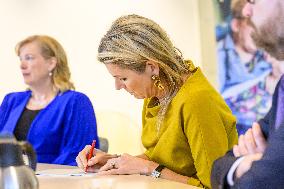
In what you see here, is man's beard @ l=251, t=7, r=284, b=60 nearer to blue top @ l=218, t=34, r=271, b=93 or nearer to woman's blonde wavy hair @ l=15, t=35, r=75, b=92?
blue top @ l=218, t=34, r=271, b=93

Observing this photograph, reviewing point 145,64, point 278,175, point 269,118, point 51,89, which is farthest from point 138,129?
point 278,175

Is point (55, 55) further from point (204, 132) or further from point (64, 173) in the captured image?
point (204, 132)

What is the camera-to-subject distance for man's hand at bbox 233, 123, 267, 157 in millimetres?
1383

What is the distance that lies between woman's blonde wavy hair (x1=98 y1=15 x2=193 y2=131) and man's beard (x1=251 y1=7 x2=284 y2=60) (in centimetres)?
125

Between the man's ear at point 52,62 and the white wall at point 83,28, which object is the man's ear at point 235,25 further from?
the man's ear at point 52,62

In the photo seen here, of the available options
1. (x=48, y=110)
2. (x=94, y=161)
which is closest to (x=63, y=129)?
(x=48, y=110)

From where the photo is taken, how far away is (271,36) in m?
3.39

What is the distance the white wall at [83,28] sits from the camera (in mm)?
3965

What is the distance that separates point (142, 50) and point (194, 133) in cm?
40

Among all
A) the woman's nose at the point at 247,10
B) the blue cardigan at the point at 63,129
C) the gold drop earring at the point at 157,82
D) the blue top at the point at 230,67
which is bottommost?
the blue cardigan at the point at 63,129

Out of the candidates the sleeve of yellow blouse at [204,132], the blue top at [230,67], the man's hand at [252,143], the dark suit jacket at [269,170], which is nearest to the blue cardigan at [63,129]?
the blue top at [230,67]

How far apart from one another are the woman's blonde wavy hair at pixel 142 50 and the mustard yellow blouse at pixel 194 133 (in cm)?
6

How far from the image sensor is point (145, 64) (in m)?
2.06

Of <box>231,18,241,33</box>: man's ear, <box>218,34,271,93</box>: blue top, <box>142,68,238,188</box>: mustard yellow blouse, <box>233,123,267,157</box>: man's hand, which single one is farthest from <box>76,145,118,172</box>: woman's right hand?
<box>231,18,241,33</box>: man's ear
